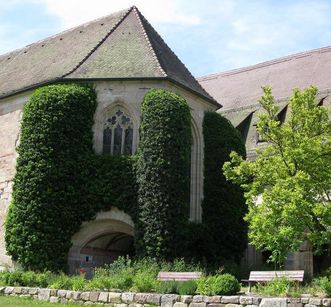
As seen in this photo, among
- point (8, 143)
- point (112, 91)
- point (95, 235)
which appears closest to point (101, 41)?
point (112, 91)

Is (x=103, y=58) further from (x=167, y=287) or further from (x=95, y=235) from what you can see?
(x=167, y=287)

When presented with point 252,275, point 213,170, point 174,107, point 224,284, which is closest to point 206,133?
point 213,170

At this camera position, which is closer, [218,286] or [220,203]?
[218,286]

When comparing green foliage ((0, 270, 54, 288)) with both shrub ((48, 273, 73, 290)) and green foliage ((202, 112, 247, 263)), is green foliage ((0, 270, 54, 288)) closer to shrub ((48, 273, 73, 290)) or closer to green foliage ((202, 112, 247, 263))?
shrub ((48, 273, 73, 290))

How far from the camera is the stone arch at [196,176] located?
22.8m

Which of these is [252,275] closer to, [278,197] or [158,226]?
[278,197]

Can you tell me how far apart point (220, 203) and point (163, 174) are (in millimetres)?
3826

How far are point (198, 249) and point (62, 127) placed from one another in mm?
6730

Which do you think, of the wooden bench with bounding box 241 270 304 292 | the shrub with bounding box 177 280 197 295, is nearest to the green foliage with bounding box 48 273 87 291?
the shrub with bounding box 177 280 197 295

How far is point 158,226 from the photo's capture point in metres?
20.2

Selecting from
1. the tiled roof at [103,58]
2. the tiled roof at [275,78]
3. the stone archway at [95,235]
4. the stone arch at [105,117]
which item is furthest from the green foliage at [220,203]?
the tiled roof at [275,78]

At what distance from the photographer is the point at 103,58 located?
77.4ft

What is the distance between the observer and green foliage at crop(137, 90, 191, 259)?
20141 mm

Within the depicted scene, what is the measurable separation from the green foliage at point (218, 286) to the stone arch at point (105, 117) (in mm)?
8873
